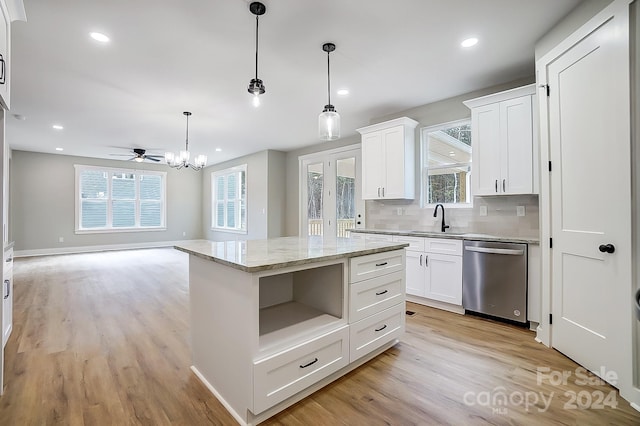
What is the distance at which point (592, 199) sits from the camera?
2129mm

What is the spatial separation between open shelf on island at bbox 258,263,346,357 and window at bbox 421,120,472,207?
2563 millimetres

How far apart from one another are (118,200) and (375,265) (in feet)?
29.6

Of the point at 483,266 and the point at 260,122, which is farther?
the point at 260,122

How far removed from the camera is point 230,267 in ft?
5.50

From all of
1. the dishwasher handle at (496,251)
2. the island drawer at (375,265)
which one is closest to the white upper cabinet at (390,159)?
the dishwasher handle at (496,251)

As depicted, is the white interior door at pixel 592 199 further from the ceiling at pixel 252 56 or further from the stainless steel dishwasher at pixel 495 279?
the ceiling at pixel 252 56

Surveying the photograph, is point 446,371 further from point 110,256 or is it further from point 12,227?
point 12,227

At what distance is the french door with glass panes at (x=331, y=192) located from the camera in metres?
5.91

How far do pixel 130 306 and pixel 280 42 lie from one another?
3419 mm

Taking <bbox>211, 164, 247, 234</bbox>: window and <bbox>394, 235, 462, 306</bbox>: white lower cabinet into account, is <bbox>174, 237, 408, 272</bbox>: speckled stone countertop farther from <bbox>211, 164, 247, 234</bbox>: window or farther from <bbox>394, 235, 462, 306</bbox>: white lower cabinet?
<bbox>211, 164, 247, 234</bbox>: window

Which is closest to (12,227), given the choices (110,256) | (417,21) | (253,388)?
(110,256)

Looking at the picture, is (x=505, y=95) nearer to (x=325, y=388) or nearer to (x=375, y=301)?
(x=375, y=301)

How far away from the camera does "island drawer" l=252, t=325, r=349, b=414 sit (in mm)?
1573

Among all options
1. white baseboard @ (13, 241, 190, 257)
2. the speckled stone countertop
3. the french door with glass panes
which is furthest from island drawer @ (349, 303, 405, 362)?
white baseboard @ (13, 241, 190, 257)
